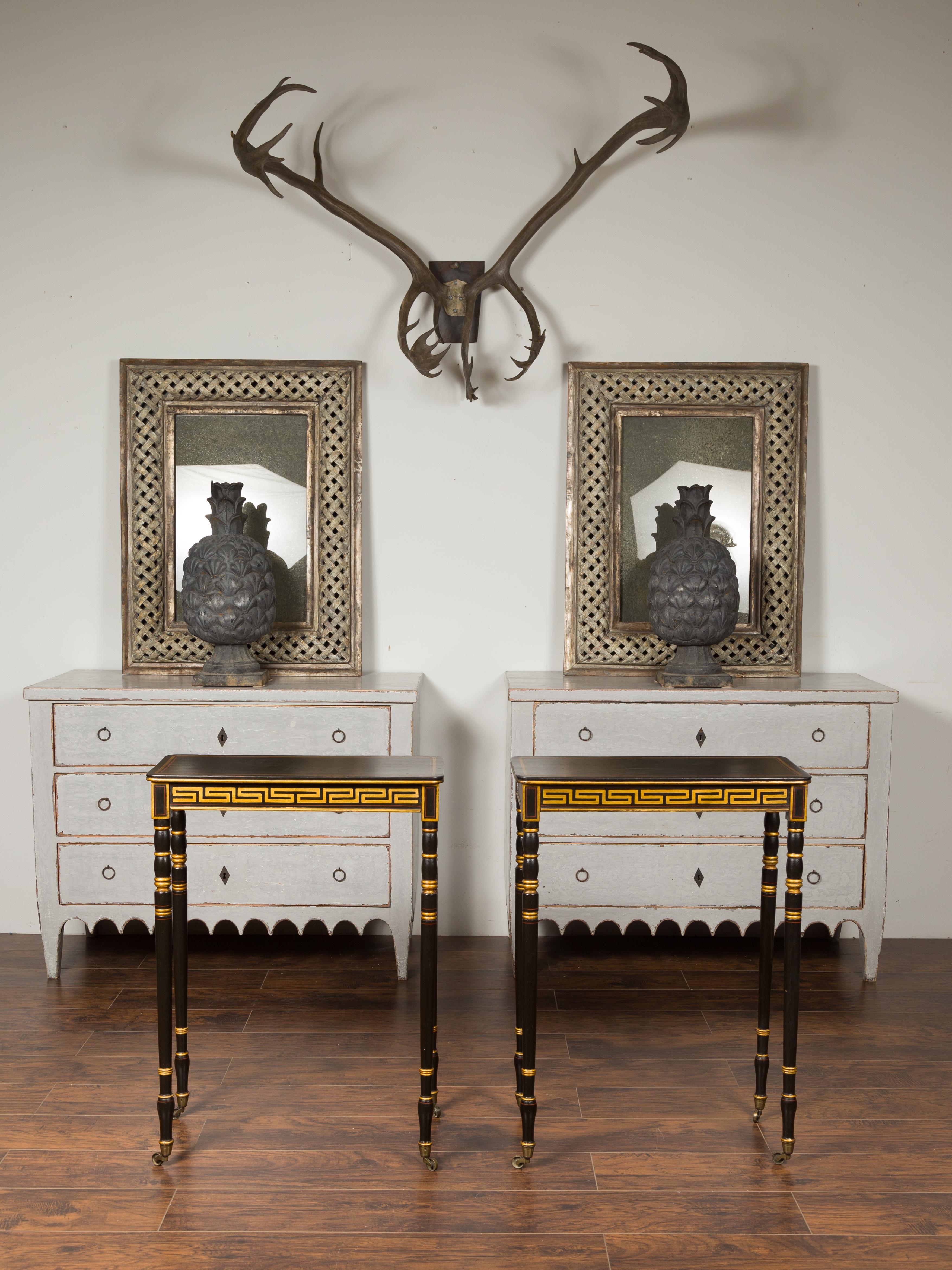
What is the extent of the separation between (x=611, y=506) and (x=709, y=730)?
0.88 metres

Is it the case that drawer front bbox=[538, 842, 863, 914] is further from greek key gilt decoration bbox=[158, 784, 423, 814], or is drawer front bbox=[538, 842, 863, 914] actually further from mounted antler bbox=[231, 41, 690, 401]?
mounted antler bbox=[231, 41, 690, 401]

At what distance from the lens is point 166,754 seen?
3248 mm

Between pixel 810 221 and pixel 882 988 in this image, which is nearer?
pixel 882 988

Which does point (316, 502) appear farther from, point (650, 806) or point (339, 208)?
point (650, 806)

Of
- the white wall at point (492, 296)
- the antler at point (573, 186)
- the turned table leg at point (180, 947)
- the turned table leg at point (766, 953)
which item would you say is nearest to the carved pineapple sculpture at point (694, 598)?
the white wall at point (492, 296)

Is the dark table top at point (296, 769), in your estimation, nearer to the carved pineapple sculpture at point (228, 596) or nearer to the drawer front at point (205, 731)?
the drawer front at point (205, 731)

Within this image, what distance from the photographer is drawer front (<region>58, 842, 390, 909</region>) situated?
10.8 ft

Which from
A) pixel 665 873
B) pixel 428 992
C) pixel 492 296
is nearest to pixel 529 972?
pixel 428 992

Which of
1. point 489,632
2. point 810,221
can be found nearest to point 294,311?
point 489,632

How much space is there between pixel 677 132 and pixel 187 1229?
3.33 meters

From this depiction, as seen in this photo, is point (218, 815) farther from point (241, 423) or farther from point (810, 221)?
point (810, 221)

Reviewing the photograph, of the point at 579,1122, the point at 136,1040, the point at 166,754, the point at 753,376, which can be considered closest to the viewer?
the point at 579,1122

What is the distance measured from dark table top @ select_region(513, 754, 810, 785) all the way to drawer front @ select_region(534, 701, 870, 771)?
2.52 feet

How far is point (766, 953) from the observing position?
8.01 ft
